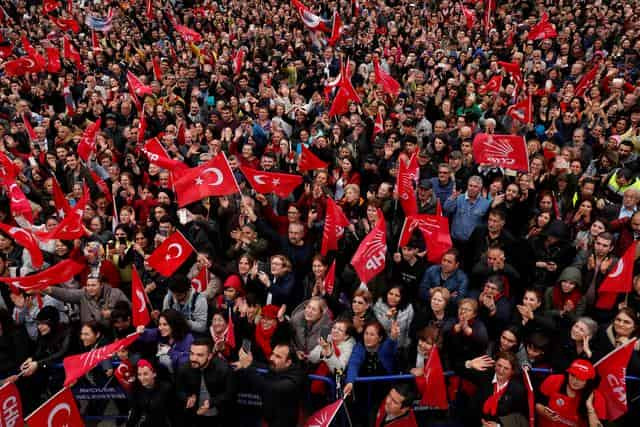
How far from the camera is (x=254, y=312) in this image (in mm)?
5277

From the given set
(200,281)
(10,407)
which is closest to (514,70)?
(200,281)

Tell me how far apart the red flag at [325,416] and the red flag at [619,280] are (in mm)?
2628

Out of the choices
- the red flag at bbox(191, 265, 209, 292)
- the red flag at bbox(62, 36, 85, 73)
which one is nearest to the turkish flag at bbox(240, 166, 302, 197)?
the red flag at bbox(191, 265, 209, 292)

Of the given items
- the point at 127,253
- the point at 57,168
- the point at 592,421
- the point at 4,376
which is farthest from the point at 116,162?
the point at 592,421

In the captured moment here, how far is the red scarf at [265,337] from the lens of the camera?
16.3 feet

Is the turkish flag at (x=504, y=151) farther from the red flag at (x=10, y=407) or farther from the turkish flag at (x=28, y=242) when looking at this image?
the red flag at (x=10, y=407)

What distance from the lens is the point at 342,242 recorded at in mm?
6238

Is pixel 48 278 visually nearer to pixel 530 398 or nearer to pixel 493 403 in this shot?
pixel 493 403

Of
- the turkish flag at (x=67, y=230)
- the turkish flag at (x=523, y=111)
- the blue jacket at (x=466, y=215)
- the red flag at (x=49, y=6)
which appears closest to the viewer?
the turkish flag at (x=67, y=230)

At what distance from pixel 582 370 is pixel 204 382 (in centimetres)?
292

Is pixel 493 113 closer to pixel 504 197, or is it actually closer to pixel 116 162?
pixel 504 197

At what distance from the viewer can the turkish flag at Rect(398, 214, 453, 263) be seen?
578 centimetres

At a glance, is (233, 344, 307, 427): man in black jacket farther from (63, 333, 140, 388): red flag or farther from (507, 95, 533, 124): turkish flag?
(507, 95, 533, 124): turkish flag

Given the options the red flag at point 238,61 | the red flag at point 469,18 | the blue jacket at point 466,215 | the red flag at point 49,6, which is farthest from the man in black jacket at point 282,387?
the red flag at point 49,6
